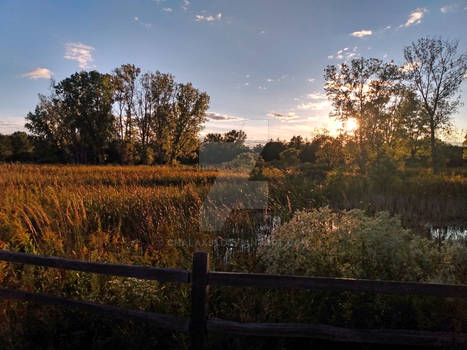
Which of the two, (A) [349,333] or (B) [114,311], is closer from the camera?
(A) [349,333]

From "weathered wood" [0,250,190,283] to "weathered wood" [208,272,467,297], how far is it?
1.17ft

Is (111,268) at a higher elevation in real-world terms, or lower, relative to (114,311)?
higher

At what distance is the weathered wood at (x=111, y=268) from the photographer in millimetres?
2697

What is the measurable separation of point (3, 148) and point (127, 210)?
47.9m

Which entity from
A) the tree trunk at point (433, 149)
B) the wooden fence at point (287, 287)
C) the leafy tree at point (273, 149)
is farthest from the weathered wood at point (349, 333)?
the leafy tree at point (273, 149)

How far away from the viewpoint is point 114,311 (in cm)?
288

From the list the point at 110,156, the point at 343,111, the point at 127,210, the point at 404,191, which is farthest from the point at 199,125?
the point at 127,210

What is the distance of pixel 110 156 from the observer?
40000mm

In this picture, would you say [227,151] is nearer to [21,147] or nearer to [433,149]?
[433,149]

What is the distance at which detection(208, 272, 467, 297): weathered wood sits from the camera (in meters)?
2.53

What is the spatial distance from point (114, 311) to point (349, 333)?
92.2 inches

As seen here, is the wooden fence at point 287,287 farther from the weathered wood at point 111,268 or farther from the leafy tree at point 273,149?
the leafy tree at point 273,149

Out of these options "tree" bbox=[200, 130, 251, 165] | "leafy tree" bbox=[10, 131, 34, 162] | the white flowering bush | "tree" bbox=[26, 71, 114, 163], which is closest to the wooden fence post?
the white flowering bush

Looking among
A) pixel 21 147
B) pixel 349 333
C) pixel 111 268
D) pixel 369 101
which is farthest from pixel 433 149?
pixel 21 147
